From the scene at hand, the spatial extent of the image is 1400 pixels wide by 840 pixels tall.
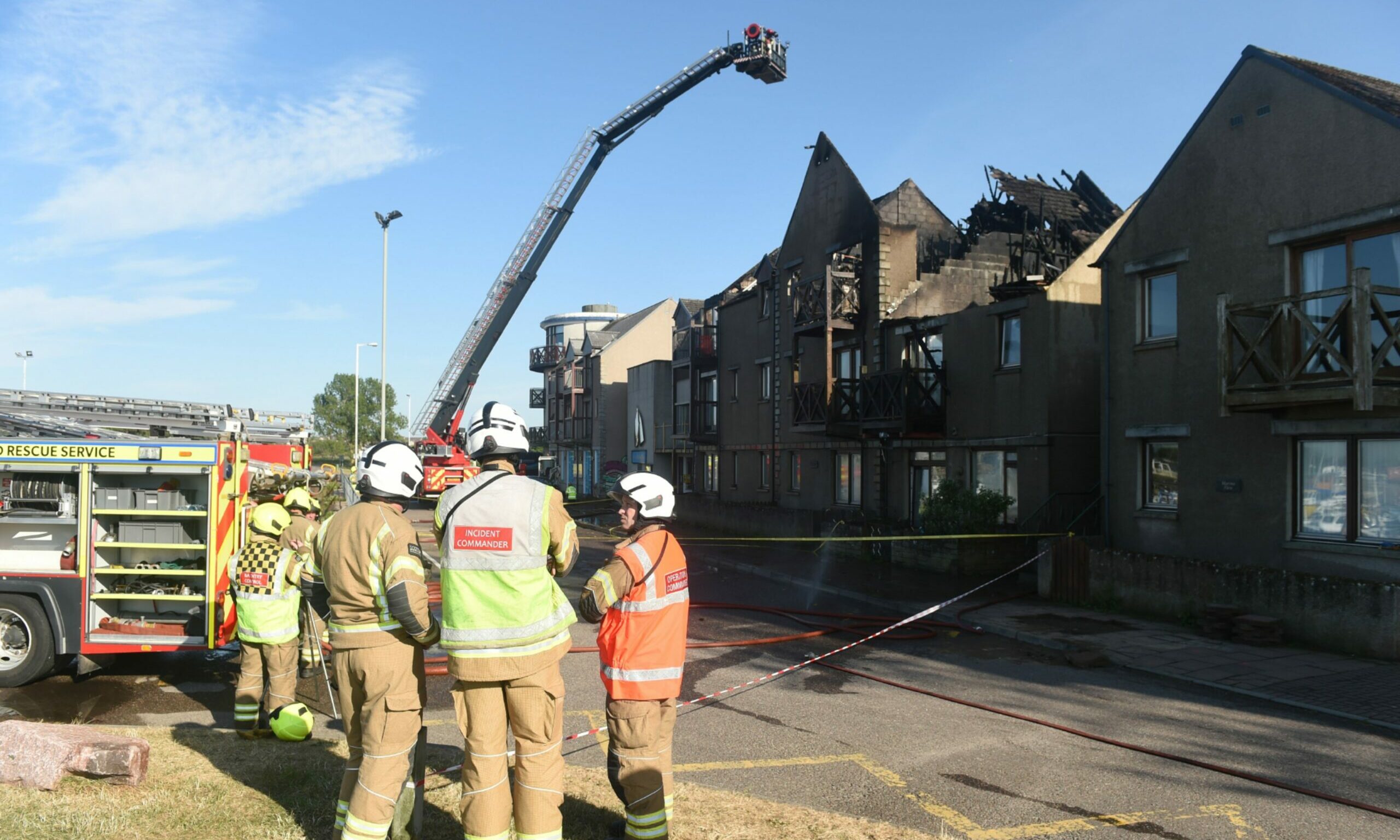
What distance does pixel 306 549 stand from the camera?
25.9ft

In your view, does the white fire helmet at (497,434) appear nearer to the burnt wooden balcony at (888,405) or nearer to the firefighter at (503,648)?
the firefighter at (503,648)

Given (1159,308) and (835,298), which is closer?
(1159,308)

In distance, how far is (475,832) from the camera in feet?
14.4

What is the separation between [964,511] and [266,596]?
13.4m

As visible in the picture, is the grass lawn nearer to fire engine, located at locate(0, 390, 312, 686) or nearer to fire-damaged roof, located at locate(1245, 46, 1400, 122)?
fire engine, located at locate(0, 390, 312, 686)

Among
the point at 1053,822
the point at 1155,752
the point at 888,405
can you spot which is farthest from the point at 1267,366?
the point at 888,405

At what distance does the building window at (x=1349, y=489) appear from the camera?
1200 cm

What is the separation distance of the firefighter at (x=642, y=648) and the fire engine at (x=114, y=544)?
5.34 m

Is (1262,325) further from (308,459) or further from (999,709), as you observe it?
(308,459)

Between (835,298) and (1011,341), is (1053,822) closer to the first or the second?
(1011,341)

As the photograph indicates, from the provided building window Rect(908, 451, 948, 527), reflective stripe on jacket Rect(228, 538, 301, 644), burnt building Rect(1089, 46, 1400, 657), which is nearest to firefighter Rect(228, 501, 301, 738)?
reflective stripe on jacket Rect(228, 538, 301, 644)

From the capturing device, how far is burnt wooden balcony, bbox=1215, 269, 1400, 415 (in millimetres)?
11000

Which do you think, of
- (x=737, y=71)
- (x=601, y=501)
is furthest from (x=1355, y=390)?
(x=601, y=501)

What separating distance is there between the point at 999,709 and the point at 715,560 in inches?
514
